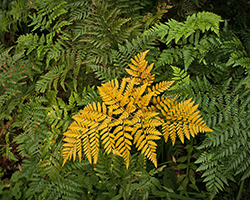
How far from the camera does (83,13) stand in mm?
2543

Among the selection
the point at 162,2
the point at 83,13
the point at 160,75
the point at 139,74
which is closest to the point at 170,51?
the point at 160,75

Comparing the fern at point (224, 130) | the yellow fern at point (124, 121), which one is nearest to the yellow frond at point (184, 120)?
the yellow fern at point (124, 121)

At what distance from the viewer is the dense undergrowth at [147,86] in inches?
78.1

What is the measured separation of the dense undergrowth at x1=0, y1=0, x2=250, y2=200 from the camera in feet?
6.51

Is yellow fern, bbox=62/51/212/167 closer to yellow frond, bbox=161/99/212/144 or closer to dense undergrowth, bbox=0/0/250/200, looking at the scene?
yellow frond, bbox=161/99/212/144

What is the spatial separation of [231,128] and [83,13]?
87.9 inches

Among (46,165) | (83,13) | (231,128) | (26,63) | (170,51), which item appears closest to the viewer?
(231,128)

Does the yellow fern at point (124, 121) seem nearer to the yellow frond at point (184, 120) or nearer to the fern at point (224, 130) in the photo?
the yellow frond at point (184, 120)

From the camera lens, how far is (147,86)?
2.24 meters

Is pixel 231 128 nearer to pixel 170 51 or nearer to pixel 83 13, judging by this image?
pixel 170 51

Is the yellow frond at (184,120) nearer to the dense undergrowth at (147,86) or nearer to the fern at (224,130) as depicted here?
the dense undergrowth at (147,86)

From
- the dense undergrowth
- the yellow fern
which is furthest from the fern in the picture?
the yellow fern

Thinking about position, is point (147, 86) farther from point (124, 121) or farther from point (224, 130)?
point (224, 130)

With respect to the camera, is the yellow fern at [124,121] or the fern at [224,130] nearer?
the yellow fern at [124,121]
